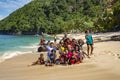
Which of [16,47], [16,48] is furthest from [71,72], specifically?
[16,47]

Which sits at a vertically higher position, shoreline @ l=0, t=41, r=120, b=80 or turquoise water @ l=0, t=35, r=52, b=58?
shoreline @ l=0, t=41, r=120, b=80

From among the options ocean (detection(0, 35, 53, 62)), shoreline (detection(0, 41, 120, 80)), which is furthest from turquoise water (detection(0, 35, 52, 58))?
shoreline (detection(0, 41, 120, 80))

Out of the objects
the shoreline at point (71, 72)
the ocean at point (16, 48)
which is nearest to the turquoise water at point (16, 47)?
the ocean at point (16, 48)

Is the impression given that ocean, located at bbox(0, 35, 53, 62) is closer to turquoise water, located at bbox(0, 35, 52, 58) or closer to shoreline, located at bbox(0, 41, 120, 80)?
turquoise water, located at bbox(0, 35, 52, 58)

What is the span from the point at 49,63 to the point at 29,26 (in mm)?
176633

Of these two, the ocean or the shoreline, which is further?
the ocean

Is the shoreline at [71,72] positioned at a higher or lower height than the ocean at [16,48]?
higher

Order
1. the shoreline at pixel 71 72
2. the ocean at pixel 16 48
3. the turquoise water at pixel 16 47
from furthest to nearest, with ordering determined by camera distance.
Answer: the turquoise water at pixel 16 47 → the ocean at pixel 16 48 → the shoreline at pixel 71 72

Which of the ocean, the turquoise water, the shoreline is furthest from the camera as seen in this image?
the turquoise water

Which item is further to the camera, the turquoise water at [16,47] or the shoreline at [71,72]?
the turquoise water at [16,47]

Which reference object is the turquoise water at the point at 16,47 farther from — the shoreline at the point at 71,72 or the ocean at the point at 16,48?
the shoreline at the point at 71,72

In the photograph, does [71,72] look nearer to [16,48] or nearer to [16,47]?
[16,48]

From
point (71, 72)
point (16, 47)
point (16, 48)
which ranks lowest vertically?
point (16, 47)

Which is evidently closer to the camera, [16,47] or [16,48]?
[16,48]
